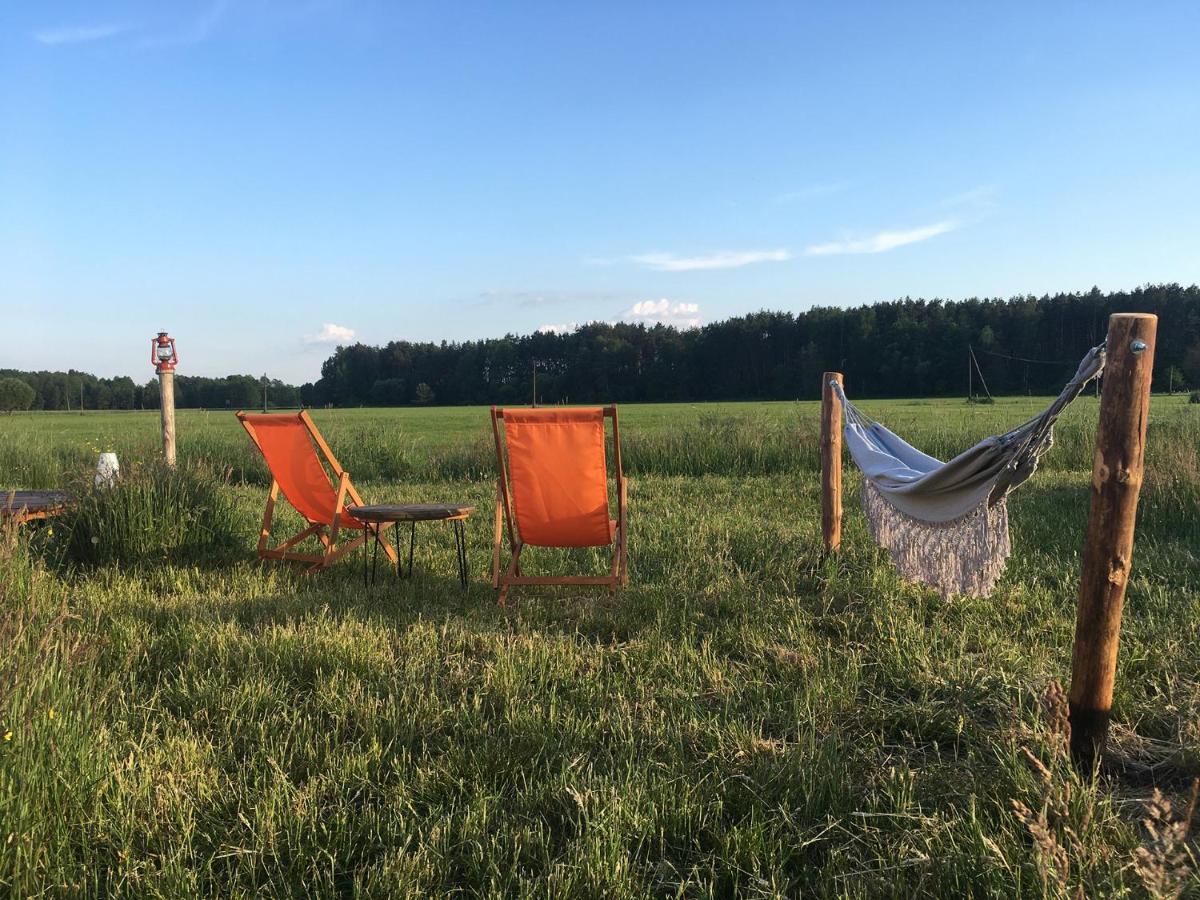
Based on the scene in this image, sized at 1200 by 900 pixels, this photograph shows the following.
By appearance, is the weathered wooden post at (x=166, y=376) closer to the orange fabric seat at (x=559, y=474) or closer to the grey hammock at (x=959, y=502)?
the orange fabric seat at (x=559, y=474)

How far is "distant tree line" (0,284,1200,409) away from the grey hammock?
59631 millimetres

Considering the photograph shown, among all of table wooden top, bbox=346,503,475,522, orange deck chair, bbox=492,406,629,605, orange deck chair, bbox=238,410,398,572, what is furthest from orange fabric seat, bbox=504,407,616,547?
orange deck chair, bbox=238,410,398,572

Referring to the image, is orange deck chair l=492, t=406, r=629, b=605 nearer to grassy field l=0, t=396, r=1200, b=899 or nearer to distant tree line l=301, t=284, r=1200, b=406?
grassy field l=0, t=396, r=1200, b=899

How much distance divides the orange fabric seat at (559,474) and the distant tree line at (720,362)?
196 ft

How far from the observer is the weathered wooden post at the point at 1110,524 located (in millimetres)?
2225

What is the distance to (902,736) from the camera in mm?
2646

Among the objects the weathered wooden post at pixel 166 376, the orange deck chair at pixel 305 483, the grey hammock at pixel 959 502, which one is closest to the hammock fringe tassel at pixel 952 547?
the grey hammock at pixel 959 502

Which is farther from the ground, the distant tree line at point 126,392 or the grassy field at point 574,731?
the distant tree line at point 126,392

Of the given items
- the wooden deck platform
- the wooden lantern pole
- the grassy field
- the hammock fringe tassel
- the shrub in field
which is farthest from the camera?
the wooden lantern pole

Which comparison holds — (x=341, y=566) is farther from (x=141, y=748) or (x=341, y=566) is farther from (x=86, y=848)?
(x=86, y=848)

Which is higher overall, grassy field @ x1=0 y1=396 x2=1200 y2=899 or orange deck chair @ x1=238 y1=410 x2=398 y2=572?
orange deck chair @ x1=238 y1=410 x2=398 y2=572

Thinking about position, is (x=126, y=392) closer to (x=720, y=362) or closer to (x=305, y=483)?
(x=720, y=362)

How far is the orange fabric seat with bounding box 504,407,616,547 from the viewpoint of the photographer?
4.36m

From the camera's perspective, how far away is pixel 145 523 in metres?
5.07
